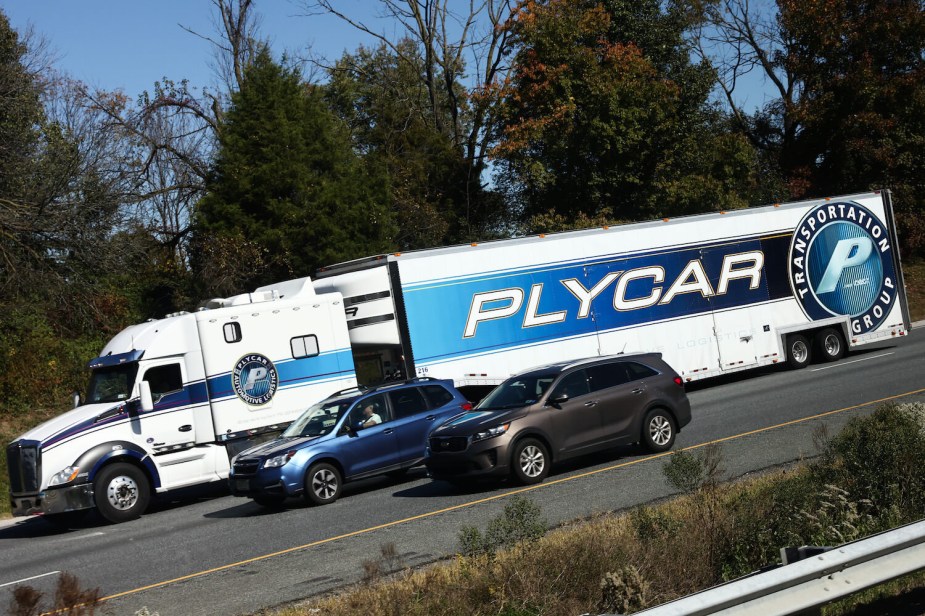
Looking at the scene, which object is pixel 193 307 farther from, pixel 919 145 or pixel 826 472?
pixel 919 145

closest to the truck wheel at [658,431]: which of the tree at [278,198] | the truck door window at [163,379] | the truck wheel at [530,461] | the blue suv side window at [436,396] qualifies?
the truck wheel at [530,461]

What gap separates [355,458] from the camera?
1476 centimetres

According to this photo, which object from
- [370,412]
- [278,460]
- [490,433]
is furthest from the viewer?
[370,412]

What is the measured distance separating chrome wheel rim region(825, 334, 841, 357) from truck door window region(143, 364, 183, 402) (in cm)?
1690

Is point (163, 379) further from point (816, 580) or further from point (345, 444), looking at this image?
point (816, 580)

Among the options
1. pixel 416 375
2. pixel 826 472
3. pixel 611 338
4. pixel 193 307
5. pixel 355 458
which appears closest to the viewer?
pixel 826 472

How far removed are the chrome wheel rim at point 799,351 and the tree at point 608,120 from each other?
11.3m

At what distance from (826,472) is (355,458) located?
762 centimetres

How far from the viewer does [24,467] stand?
51.8ft

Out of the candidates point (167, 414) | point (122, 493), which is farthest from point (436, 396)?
point (122, 493)

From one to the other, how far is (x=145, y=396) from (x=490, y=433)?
658cm

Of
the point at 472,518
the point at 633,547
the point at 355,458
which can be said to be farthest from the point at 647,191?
the point at 633,547

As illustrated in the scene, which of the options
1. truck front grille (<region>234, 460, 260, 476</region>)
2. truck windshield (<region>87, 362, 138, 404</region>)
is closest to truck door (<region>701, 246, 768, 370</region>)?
truck front grille (<region>234, 460, 260, 476</region>)

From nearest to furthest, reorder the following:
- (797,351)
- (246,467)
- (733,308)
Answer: (246,467)
(733,308)
(797,351)
